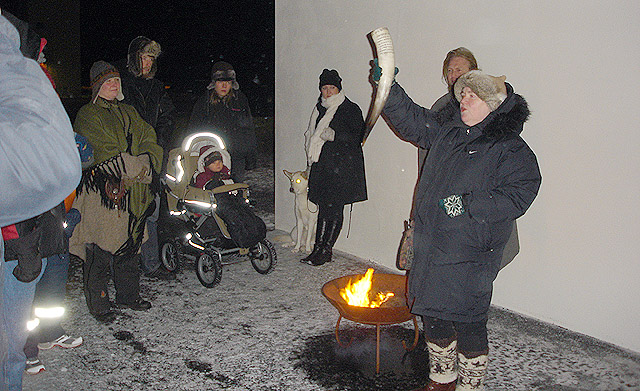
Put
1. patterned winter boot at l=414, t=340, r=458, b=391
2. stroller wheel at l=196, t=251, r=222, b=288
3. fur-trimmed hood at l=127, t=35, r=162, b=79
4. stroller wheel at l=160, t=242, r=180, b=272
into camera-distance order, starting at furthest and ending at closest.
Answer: stroller wheel at l=160, t=242, r=180, b=272 → stroller wheel at l=196, t=251, r=222, b=288 → fur-trimmed hood at l=127, t=35, r=162, b=79 → patterned winter boot at l=414, t=340, r=458, b=391

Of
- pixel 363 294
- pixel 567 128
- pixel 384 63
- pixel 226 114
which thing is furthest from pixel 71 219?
pixel 567 128

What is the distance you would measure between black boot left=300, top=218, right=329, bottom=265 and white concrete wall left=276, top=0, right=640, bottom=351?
1118 millimetres

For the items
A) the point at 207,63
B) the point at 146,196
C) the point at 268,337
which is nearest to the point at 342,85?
the point at 146,196

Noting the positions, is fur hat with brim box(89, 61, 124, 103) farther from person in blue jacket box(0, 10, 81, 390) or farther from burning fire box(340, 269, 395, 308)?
person in blue jacket box(0, 10, 81, 390)

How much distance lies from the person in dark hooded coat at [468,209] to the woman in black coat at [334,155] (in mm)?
2792

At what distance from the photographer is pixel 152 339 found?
14.4 ft

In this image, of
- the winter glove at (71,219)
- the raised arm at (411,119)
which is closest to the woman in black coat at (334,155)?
the raised arm at (411,119)

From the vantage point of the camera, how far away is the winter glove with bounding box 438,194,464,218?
10.1ft

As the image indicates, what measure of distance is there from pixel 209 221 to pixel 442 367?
9.96 ft

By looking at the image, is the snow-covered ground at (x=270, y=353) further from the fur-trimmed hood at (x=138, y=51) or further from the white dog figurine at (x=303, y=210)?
the fur-trimmed hood at (x=138, y=51)

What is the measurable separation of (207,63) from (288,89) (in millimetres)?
25705

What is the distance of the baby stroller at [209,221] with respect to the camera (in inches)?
217

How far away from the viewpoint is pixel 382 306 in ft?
13.2


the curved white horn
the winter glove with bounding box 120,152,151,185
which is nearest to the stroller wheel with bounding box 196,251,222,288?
the winter glove with bounding box 120,152,151,185
